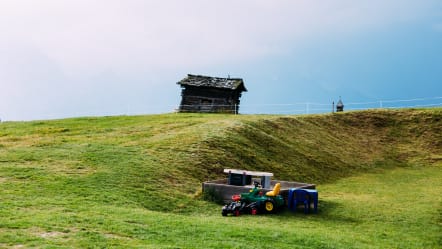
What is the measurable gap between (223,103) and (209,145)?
2642 centimetres

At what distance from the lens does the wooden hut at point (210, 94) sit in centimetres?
5556

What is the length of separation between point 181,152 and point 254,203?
9.37 m

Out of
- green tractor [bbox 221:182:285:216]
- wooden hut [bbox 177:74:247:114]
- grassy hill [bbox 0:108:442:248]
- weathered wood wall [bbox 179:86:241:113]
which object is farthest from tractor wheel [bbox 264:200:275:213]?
weathered wood wall [bbox 179:86:241:113]

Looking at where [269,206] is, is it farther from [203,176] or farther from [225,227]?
[203,176]

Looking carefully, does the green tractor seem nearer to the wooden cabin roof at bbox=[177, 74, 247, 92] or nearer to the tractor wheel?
the tractor wheel

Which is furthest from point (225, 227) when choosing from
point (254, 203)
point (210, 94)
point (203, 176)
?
point (210, 94)

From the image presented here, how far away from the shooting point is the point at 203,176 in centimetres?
2489

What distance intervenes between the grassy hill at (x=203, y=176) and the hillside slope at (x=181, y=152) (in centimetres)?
9

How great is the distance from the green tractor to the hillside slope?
7.08 feet

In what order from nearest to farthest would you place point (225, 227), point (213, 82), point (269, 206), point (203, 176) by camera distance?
point (225, 227)
point (269, 206)
point (203, 176)
point (213, 82)

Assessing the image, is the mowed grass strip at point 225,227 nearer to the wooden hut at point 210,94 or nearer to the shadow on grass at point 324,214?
the shadow on grass at point 324,214

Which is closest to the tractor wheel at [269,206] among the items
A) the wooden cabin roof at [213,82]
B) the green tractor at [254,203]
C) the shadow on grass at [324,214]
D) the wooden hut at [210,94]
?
the green tractor at [254,203]

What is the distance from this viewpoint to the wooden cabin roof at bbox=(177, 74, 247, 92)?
183ft

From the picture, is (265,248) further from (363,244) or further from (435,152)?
(435,152)
